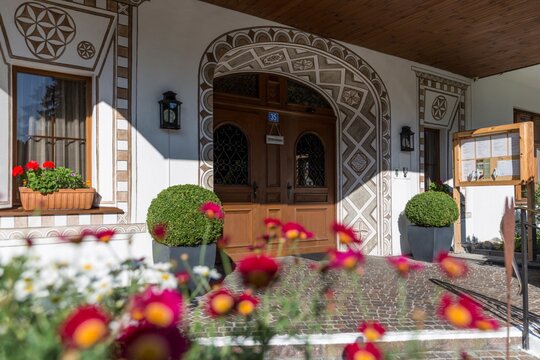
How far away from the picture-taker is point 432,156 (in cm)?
766

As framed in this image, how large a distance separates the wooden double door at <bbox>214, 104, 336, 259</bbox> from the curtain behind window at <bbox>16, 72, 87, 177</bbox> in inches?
71.4

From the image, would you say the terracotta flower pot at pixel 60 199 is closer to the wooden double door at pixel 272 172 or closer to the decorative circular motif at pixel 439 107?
the wooden double door at pixel 272 172

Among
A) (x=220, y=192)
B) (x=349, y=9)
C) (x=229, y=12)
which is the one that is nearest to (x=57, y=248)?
(x=220, y=192)

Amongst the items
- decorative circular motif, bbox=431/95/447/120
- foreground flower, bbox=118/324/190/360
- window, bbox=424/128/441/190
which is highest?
decorative circular motif, bbox=431/95/447/120

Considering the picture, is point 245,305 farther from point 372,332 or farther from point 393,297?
point 393,297

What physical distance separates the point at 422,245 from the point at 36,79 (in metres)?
5.13

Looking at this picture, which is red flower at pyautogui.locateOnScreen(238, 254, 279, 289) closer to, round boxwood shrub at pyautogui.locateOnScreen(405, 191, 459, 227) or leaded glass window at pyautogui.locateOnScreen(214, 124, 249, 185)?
leaded glass window at pyautogui.locateOnScreen(214, 124, 249, 185)

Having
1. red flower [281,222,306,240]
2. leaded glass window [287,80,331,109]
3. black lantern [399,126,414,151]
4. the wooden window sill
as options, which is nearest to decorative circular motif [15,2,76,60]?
the wooden window sill

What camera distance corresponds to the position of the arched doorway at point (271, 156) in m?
5.86

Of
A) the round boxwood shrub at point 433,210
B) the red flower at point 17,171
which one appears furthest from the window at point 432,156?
the red flower at point 17,171

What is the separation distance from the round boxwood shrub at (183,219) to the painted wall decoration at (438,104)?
441 centimetres

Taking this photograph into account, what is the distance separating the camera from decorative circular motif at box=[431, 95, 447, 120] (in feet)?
24.1

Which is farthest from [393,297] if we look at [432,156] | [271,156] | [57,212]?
[432,156]

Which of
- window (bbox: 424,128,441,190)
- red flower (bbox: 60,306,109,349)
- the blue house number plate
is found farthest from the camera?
window (bbox: 424,128,441,190)
